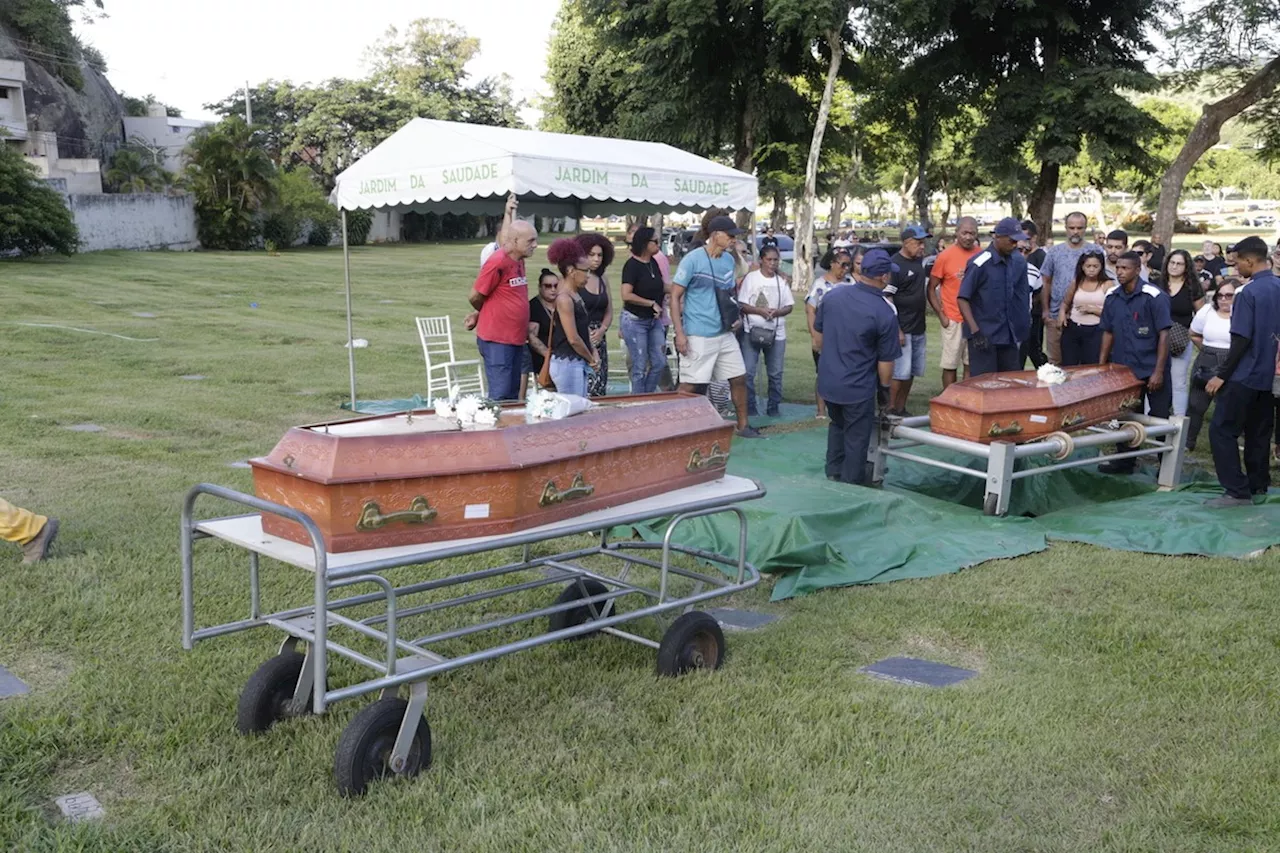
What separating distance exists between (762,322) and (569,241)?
3.03m

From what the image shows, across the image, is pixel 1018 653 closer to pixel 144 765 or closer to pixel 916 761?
pixel 916 761

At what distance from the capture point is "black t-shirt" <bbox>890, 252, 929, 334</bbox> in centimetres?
977

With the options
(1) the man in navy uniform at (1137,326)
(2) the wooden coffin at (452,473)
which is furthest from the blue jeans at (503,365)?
(1) the man in navy uniform at (1137,326)

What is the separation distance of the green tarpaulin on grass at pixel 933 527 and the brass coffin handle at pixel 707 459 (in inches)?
38.7

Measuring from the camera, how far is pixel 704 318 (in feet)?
29.4

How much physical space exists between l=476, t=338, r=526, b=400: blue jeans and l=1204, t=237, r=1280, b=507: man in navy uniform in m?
4.44

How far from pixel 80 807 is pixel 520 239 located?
13.8 ft

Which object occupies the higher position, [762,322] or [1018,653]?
[762,322]

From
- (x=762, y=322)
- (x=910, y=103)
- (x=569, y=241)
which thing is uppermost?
(x=910, y=103)

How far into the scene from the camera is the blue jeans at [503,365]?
24.5 feet

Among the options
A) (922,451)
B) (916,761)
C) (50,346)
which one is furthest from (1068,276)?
(50,346)

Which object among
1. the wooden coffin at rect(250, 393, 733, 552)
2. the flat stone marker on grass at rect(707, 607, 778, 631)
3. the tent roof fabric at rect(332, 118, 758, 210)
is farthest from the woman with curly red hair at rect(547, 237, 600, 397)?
the wooden coffin at rect(250, 393, 733, 552)

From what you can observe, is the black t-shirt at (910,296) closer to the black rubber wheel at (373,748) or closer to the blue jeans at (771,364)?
the blue jeans at (771,364)

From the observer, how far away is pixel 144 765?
3.56 meters
